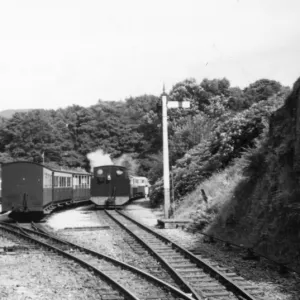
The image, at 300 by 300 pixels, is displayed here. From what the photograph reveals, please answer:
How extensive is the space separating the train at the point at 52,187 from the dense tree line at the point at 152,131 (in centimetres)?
443

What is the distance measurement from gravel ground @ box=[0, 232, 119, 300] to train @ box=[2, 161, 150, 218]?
946 cm

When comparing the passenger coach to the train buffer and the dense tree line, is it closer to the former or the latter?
the train buffer

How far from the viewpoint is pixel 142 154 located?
6606 centimetres

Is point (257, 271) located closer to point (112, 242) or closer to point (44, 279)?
point (44, 279)

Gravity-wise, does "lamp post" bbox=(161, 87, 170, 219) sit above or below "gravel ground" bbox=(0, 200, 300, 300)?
above

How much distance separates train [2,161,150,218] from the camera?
2247 centimetres

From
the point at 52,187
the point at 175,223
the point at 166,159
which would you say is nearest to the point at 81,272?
the point at 175,223

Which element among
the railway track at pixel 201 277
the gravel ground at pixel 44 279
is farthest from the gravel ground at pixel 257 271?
the gravel ground at pixel 44 279

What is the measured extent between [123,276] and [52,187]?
1591cm

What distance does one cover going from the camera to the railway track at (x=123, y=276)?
851 centimetres

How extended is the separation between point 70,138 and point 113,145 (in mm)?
7894

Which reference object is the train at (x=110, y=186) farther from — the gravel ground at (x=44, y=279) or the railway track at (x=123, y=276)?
the gravel ground at (x=44, y=279)

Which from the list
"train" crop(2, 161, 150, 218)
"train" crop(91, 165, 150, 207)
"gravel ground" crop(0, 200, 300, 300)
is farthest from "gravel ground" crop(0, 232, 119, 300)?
"train" crop(91, 165, 150, 207)

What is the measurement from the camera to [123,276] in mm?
10156
